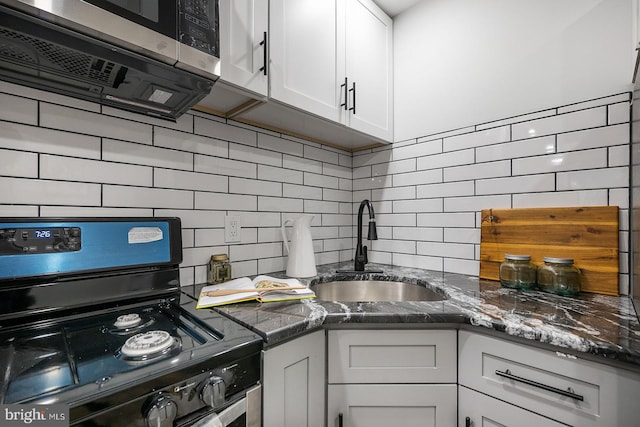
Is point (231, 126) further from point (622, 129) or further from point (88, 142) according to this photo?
point (622, 129)

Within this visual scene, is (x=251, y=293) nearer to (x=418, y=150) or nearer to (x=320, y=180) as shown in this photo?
(x=320, y=180)

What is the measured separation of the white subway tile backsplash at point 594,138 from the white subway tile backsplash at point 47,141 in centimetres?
175

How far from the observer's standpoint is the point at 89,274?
91cm

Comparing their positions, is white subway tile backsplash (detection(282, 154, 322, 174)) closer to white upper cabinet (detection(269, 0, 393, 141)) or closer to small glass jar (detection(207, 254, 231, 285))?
white upper cabinet (detection(269, 0, 393, 141))

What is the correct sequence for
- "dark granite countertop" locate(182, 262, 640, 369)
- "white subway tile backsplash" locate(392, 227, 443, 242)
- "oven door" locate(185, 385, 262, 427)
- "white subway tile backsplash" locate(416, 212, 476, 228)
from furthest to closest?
1. "white subway tile backsplash" locate(392, 227, 443, 242)
2. "white subway tile backsplash" locate(416, 212, 476, 228)
3. "dark granite countertop" locate(182, 262, 640, 369)
4. "oven door" locate(185, 385, 262, 427)

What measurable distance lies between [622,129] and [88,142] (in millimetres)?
1871

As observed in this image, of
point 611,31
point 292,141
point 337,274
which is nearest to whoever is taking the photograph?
point 611,31

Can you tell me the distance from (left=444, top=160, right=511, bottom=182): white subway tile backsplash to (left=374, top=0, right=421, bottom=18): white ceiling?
970 mm

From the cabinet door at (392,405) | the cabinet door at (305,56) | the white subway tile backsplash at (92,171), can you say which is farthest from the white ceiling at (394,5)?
the cabinet door at (392,405)

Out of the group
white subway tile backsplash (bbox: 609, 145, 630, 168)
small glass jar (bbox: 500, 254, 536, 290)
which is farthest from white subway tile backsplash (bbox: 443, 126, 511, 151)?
small glass jar (bbox: 500, 254, 536, 290)

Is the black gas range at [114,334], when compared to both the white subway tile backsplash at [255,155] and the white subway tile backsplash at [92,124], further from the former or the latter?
the white subway tile backsplash at [255,155]

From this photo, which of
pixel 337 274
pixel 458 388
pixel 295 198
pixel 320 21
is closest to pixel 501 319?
pixel 458 388

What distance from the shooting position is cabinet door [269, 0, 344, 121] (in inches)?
44.8

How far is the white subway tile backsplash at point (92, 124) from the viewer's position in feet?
3.01
